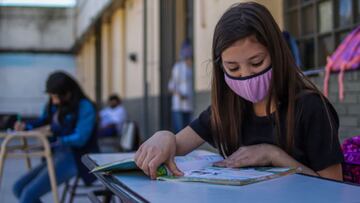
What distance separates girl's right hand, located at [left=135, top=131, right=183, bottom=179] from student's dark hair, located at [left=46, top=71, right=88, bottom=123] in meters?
2.77

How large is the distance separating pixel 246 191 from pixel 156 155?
0.45 metres

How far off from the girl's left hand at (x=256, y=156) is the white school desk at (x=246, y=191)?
142mm

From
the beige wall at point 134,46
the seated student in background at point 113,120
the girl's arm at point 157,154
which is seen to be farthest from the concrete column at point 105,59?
the girl's arm at point 157,154

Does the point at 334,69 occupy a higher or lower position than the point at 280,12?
lower

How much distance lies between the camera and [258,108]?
2.11m

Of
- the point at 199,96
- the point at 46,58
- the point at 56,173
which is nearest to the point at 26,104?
the point at 46,58

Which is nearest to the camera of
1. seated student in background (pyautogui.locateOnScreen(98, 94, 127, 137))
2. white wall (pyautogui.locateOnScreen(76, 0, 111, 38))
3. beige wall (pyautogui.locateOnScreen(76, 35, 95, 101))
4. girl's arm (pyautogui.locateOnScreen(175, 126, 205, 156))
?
girl's arm (pyautogui.locateOnScreen(175, 126, 205, 156))

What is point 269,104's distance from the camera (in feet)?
6.67

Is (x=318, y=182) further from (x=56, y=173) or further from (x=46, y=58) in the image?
(x=46, y=58)

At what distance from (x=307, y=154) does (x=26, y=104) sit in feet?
70.7

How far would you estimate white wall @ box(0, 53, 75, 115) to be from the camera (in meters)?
22.4

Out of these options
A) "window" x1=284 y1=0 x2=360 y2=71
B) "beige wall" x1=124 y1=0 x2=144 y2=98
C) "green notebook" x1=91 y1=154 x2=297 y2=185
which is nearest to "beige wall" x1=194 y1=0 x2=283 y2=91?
"window" x1=284 y1=0 x2=360 y2=71

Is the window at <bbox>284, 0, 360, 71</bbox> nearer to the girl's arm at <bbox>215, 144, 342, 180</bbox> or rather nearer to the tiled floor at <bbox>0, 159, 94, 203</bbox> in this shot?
the tiled floor at <bbox>0, 159, 94, 203</bbox>

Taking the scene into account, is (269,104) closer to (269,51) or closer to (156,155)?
(269,51)
